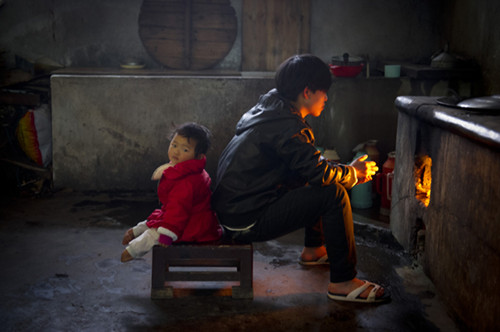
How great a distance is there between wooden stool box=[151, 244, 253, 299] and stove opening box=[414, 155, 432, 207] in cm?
150

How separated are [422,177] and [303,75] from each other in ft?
4.66

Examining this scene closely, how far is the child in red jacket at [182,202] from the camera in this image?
375 centimetres

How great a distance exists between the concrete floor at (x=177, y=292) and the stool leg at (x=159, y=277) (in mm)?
77

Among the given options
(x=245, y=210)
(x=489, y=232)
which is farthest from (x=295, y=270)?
(x=489, y=232)

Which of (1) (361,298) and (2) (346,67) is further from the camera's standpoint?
(2) (346,67)

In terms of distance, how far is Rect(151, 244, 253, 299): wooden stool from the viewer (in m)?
3.87

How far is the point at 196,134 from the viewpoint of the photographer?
3877mm

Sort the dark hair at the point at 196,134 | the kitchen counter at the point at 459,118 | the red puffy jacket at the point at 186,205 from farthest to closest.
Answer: the dark hair at the point at 196,134 → the red puffy jacket at the point at 186,205 → the kitchen counter at the point at 459,118

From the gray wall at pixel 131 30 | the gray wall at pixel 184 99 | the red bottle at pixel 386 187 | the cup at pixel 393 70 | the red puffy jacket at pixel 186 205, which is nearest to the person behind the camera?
the red puffy jacket at pixel 186 205

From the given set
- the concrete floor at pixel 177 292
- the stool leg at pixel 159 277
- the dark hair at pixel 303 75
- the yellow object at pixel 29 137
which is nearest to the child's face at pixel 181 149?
the stool leg at pixel 159 277

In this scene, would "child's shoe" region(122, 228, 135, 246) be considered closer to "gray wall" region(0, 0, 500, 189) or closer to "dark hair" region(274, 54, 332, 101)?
"dark hair" region(274, 54, 332, 101)

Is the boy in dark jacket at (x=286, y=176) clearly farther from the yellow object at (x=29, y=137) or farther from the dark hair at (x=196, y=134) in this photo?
the yellow object at (x=29, y=137)

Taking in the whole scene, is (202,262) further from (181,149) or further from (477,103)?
(477,103)

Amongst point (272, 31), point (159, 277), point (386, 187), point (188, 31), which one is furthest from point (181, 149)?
point (272, 31)
